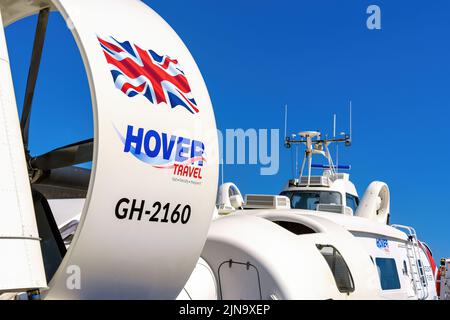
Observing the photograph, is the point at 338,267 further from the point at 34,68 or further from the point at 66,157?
the point at 34,68

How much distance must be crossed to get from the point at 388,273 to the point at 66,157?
6.58 meters

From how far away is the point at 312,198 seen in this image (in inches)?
607

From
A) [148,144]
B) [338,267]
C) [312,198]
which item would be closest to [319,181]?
[312,198]

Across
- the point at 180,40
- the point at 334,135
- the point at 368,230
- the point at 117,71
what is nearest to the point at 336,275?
the point at 368,230

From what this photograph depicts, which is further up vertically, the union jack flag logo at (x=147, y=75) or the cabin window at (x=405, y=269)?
the union jack flag logo at (x=147, y=75)

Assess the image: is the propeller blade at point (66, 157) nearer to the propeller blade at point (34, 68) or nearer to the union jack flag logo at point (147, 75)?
the propeller blade at point (34, 68)

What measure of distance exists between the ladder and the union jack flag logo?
789cm

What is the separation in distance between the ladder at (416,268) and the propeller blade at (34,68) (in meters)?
8.25

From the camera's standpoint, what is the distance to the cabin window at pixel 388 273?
9.42 metres

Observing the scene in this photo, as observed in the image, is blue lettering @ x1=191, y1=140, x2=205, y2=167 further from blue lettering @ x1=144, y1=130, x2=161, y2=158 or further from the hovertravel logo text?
blue lettering @ x1=144, y1=130, x2=161, y2=158

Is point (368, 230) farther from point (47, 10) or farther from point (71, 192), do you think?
point (47, 10)

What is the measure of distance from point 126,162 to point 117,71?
65 centimetres

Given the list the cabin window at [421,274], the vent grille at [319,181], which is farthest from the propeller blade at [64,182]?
the vent grille at [319,181]

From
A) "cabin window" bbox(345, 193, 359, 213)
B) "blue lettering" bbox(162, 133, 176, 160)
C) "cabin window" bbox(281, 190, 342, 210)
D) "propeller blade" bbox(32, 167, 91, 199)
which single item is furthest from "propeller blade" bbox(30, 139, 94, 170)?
"cabin window" bbox(345, 193, 359, 213)
